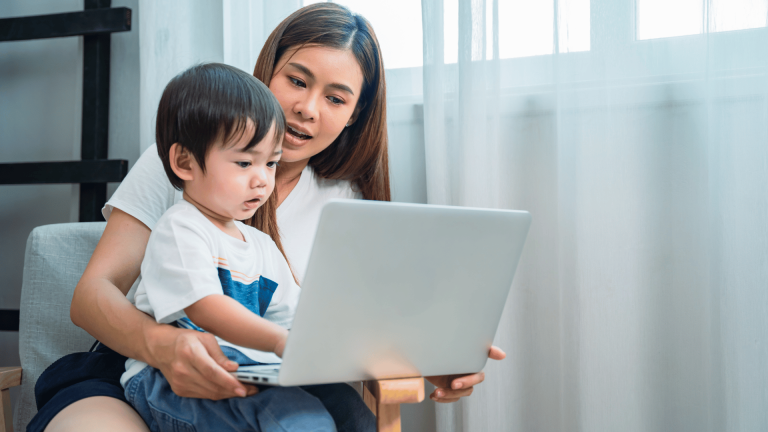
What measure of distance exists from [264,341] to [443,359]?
0.73 feet

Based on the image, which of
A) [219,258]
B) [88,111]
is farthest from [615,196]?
[88,111]

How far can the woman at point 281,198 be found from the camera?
0.65m

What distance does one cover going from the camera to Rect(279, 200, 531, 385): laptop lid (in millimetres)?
503

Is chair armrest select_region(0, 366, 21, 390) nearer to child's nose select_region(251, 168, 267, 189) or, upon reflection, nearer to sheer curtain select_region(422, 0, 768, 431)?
child's nose select_region(251, 168, 267, 189)

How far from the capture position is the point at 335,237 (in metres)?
0.49

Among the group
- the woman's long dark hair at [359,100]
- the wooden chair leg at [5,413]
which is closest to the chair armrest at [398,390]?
the woman's long dark hair at [359,100]

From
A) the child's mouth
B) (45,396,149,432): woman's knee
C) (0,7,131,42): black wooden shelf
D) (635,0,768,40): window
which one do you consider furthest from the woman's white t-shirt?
(635,0,768,40): window

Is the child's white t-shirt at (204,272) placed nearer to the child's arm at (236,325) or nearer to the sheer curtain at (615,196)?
the child's arm at (236,325)

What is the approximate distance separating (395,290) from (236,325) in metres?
0.21

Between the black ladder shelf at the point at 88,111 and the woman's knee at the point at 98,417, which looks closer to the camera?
the woman's knee at the point at 98,417

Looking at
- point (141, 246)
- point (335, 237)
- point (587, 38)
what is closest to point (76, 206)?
point (141, 246)

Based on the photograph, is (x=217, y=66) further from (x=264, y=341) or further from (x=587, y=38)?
(x=587, y=38)

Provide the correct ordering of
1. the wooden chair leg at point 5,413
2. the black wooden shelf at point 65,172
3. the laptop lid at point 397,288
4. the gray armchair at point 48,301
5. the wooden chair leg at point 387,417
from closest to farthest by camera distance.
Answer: the laptop lid at point 397,288, the wooden chair leg at point 387,417, the wooden chair leg at point 5,413, the gray armchair at point 48,301, the black wooden shelf at point 65,172

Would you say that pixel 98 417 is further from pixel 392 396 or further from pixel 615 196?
pixel 615 196
